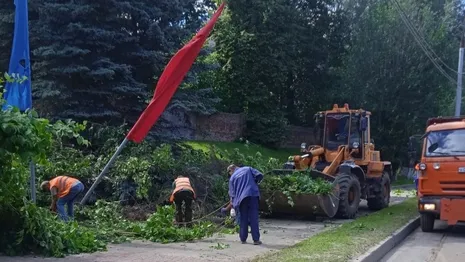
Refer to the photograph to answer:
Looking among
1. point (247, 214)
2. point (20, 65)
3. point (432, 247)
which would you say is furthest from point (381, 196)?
point (20, 65)

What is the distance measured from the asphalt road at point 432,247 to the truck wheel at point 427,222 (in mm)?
130

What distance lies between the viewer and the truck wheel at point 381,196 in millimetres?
18391

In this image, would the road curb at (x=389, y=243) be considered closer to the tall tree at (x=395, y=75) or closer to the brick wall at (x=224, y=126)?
the brick wall at (x=224, y=126)

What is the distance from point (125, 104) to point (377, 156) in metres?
8.24

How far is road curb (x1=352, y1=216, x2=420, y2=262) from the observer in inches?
403

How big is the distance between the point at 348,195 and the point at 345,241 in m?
4.87

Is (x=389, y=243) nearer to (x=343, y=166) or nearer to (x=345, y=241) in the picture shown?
(x=345, y=241)

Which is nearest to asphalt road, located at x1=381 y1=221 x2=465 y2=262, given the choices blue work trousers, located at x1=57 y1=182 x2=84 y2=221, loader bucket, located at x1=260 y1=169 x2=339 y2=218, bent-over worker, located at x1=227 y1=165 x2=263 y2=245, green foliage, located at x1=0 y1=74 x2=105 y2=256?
loader bucket, located at x1=260 y1=169 x2=339 y2=218

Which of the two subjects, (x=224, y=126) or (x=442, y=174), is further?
(x=224, y=126)

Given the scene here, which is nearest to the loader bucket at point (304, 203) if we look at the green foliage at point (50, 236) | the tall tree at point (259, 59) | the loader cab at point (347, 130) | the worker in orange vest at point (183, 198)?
the loader cab at point (347, 130)

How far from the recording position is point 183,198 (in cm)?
1287

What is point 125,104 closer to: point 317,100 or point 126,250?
point 126,250

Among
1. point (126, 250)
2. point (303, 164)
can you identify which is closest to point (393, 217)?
point (303, 164)

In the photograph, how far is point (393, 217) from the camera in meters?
16.0
